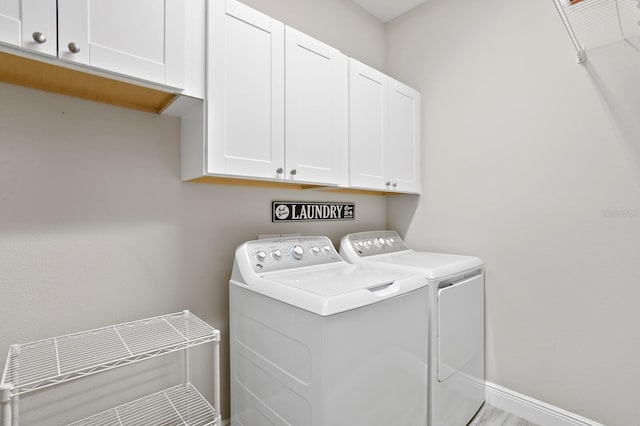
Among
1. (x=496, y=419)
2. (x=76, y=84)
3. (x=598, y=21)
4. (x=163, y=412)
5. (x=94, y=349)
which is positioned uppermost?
(x=598, y=21)

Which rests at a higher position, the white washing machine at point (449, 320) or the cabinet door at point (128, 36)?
the cabinet door at point (128, 36)

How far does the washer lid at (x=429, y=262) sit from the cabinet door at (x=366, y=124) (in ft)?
1.54

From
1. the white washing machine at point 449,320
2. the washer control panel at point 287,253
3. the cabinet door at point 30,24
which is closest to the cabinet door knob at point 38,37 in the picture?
the cabinet door at point 30,24

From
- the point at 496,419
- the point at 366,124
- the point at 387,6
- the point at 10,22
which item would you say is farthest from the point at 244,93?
the point at 496,419

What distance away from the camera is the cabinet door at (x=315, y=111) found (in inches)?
60.5

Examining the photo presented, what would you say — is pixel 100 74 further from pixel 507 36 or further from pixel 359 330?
pixel 507 36

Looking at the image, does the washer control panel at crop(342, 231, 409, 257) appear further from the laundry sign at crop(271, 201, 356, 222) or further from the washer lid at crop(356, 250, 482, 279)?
the laundry sign at crop(271, 201, 356, 222)

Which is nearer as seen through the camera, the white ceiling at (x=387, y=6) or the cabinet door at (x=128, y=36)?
the cabinet door at (x=128, y=36)

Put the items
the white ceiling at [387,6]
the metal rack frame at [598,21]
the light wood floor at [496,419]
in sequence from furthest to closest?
the white ceiling at [387,6] < the light wood floor at [496,419] < the metal rack frame at [598,21]

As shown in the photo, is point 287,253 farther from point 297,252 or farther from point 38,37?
point 38,37

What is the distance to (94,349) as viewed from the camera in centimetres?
113

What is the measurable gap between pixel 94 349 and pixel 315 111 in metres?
1.41

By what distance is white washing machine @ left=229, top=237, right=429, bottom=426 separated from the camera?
1.10m

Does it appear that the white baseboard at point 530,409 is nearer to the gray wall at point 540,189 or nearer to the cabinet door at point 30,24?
the gray wall at point 540,189
